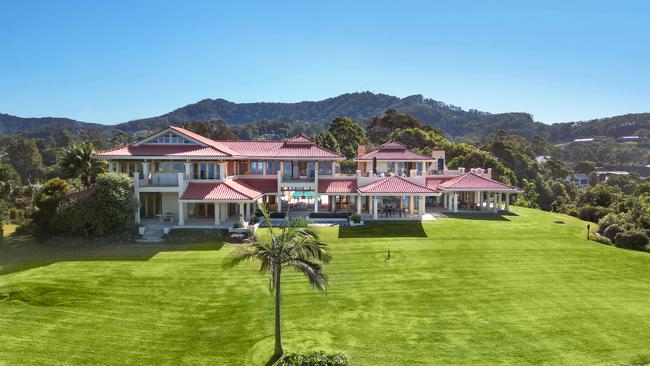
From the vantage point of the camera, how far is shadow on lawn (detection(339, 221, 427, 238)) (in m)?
37.0

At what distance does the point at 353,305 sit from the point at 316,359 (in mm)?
7830

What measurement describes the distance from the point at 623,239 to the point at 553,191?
205 ft

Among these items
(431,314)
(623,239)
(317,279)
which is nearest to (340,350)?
(317,279)

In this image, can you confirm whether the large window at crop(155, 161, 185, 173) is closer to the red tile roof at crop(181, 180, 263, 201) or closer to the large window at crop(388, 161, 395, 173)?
the red tile roof at crop(181, 180, 263, 201)

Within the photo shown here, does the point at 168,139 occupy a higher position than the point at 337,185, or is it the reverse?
the point at 168,139

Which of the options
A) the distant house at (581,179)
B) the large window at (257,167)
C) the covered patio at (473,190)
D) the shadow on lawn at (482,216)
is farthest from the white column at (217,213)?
the distant house at (581,179)

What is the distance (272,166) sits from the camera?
48.2 m

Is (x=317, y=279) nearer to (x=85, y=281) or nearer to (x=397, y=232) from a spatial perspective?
(x=85, y=281)

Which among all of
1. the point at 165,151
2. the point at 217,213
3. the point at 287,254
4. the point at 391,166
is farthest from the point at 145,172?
the point at 391,166

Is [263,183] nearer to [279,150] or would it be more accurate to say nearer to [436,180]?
[279,150]

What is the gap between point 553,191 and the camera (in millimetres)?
93625

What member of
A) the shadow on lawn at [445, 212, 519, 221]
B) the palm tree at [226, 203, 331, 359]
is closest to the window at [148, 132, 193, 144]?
the palm tree at [226, 203, 331, 359]

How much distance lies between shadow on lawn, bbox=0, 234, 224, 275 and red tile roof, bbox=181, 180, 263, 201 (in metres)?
4.39

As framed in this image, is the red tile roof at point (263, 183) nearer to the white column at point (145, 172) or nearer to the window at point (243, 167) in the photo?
the window at point (243, 167)
